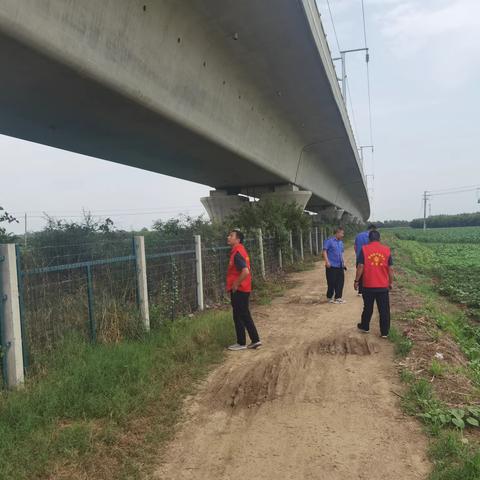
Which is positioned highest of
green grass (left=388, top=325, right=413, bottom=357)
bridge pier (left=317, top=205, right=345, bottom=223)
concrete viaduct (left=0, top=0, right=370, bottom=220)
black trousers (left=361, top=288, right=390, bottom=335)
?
concrete viaduct (left=0, top=0, right=370, bottom=220)

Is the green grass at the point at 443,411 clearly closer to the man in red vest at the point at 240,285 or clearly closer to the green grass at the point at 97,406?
the man in red vest at the point at 240,285

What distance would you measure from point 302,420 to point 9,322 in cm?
302

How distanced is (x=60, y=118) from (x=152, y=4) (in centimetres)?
287

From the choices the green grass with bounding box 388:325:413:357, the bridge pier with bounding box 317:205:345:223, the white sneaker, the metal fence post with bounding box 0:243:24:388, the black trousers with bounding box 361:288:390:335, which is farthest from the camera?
the bridge pier with bounding box 317:205:345:223

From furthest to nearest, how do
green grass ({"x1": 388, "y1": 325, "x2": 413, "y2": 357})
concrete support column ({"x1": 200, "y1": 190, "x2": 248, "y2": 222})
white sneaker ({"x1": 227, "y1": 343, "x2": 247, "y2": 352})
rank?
concrete support column ({"x1": 200, "y1": 190, "x2": 248, "y2": 222}) → white sneaker ({"x1": 227, "y1": 343, "x2": 247, "y2": 352}) → green grass ({"x1": 388, "y1": 325, "x2": 413, "y2": 357})

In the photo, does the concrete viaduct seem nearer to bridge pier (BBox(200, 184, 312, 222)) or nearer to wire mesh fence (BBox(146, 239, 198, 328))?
wire mesh fence (BBox(146, 239, 198, 328))

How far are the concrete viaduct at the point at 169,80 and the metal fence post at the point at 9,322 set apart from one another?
2511 mm

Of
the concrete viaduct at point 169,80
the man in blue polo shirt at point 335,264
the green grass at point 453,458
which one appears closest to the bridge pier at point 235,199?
the concrete viaduct at point 169,80

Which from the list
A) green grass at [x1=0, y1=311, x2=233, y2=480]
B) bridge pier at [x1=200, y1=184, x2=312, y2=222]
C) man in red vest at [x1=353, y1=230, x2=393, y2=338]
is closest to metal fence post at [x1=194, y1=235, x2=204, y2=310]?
green grass at [x1=0, y1=311, x2=233, y2=480]

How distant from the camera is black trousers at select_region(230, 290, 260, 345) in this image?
666 centimetres

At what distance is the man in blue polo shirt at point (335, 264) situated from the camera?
33.6ft

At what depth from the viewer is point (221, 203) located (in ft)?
70.3

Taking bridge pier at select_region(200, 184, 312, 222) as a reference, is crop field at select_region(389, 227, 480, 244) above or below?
below

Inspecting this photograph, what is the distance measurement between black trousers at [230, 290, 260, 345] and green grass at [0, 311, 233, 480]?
0.49 m
